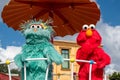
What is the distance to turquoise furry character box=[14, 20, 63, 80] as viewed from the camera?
6879mm

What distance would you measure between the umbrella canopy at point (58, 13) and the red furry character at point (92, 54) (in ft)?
2.46

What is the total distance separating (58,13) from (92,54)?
151 centimetres

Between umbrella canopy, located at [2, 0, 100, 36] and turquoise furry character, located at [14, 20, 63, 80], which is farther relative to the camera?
umbrella canopy, located at [2, 0, 100, 36]

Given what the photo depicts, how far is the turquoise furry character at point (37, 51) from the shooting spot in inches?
271

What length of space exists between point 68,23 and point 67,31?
341 millimetres

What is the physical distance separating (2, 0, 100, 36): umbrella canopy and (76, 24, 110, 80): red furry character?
75 cm

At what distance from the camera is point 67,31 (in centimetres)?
935

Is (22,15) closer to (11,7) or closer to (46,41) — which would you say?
(11,7)

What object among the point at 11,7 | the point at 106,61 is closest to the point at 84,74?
the point at 106,61

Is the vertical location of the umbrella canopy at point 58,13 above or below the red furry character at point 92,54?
above

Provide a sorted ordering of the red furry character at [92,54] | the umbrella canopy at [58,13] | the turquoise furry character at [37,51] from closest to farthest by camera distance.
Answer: the turquoise furry character at [37,51]
the red furry character at [92,54]
the umbrella canopy at [58,13]

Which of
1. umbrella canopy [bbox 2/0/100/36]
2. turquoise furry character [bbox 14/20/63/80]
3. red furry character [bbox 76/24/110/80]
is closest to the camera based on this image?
turquoise furry character [bbox 14/20/63/80]

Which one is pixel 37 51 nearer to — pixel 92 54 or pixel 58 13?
pixel 92 54

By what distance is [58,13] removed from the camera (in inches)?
340
